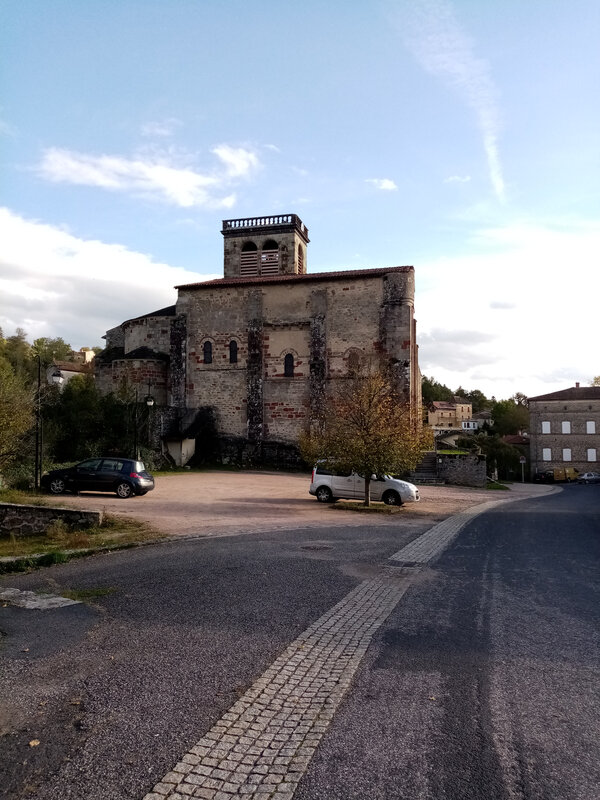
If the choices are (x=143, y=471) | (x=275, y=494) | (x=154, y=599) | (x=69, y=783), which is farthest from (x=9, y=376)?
(x=69, y=783)

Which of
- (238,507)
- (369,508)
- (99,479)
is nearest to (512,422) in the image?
(369,508)

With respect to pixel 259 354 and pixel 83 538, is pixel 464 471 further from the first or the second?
pixel 83 538

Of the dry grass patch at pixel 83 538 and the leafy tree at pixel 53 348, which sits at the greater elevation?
the leafy tree at pixel 53 348

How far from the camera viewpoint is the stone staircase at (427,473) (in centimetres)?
3325

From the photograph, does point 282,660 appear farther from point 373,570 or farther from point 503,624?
point 373,570

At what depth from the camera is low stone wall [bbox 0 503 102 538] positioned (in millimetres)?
13164

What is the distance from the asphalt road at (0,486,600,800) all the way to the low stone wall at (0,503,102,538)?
13.7ft

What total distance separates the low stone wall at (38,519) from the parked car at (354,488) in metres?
9.17

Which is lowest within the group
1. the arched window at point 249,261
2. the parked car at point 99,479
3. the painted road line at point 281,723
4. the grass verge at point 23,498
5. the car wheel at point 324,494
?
the car wheel at point 324,494

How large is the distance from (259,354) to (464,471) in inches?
558

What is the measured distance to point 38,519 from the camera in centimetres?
1322

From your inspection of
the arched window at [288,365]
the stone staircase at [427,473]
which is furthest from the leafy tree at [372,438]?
the arched window at [288,365]

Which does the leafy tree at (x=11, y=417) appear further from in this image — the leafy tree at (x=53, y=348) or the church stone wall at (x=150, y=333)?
the leafy tree at (x=53, y=348)

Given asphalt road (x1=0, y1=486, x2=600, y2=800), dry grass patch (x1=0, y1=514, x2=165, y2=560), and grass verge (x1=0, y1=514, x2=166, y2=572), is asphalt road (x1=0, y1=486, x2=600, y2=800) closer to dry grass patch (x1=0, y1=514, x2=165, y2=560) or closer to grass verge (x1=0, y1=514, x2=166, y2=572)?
grass verge (x1=0, y1=514, x2=166, y2=572)
